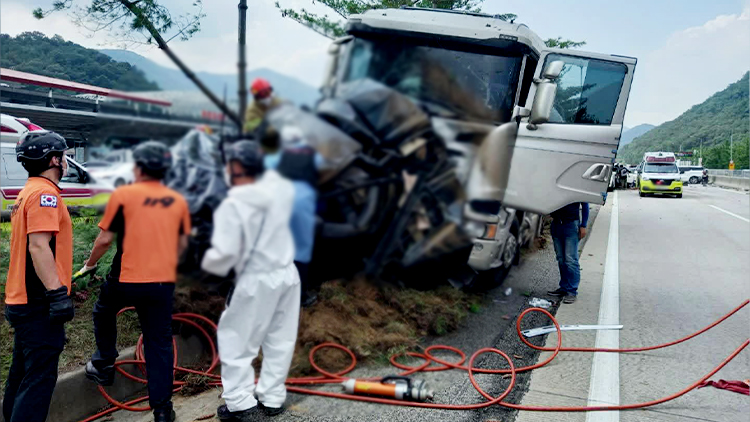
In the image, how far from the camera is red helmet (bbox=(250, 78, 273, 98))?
97cm

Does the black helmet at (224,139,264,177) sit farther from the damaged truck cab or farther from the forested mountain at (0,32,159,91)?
the forested mountain at (0,32,159,91)

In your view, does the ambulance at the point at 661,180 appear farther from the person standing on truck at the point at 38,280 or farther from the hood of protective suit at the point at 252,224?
the hood of protective suit at the point at 252,224

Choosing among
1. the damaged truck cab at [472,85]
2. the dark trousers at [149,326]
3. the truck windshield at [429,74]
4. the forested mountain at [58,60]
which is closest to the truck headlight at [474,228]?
the damaged truck cab at [472,85]

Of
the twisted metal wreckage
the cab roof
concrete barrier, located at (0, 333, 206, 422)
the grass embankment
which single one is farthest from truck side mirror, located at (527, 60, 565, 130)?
concrete barrier, located at (0, 333, 206, 422)

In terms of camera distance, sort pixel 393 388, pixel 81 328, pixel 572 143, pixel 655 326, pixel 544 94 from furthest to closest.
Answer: pixel 655 326
pixel 81 328
pixel 393 388
pixel 572 143
pixel 544 94

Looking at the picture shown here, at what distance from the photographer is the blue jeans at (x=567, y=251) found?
554cm

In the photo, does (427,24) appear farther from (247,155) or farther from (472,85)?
(247,155)

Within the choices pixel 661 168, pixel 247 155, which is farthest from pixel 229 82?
pixel 661 168

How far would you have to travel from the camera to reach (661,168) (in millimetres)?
24688

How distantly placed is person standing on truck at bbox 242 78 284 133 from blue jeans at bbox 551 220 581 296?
4884mm

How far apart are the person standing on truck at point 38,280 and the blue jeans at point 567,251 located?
4262 mm

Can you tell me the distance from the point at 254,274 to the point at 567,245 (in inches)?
197

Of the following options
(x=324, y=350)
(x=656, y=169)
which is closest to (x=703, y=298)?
(x=324, y=350)

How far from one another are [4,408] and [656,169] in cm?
2600
